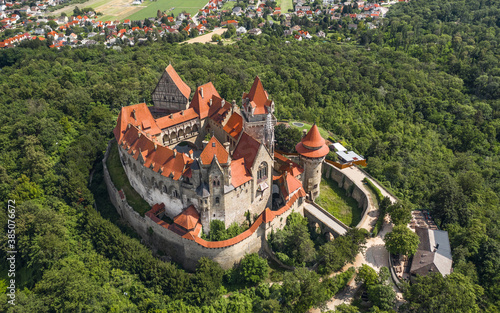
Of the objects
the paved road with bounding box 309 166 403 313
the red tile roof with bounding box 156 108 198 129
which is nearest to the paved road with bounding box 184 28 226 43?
→ the red tile roof with bounding box 156 108 198 129

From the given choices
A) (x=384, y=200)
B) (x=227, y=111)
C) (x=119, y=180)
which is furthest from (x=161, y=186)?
(x=384, y=200)

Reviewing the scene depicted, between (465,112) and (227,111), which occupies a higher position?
(227,111)

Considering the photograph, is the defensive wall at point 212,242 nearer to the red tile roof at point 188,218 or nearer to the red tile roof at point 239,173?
the red tile roof at point 188,218

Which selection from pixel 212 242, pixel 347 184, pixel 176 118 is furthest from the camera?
pixel 176 118

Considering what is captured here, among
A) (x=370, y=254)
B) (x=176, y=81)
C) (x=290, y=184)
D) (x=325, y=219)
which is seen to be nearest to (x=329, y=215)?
(x=325, y=219)

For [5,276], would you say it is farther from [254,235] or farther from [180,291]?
[254,235]

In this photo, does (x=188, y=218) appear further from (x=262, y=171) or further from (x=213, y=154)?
(x=262, y=171)

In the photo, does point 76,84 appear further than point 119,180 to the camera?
Yes
